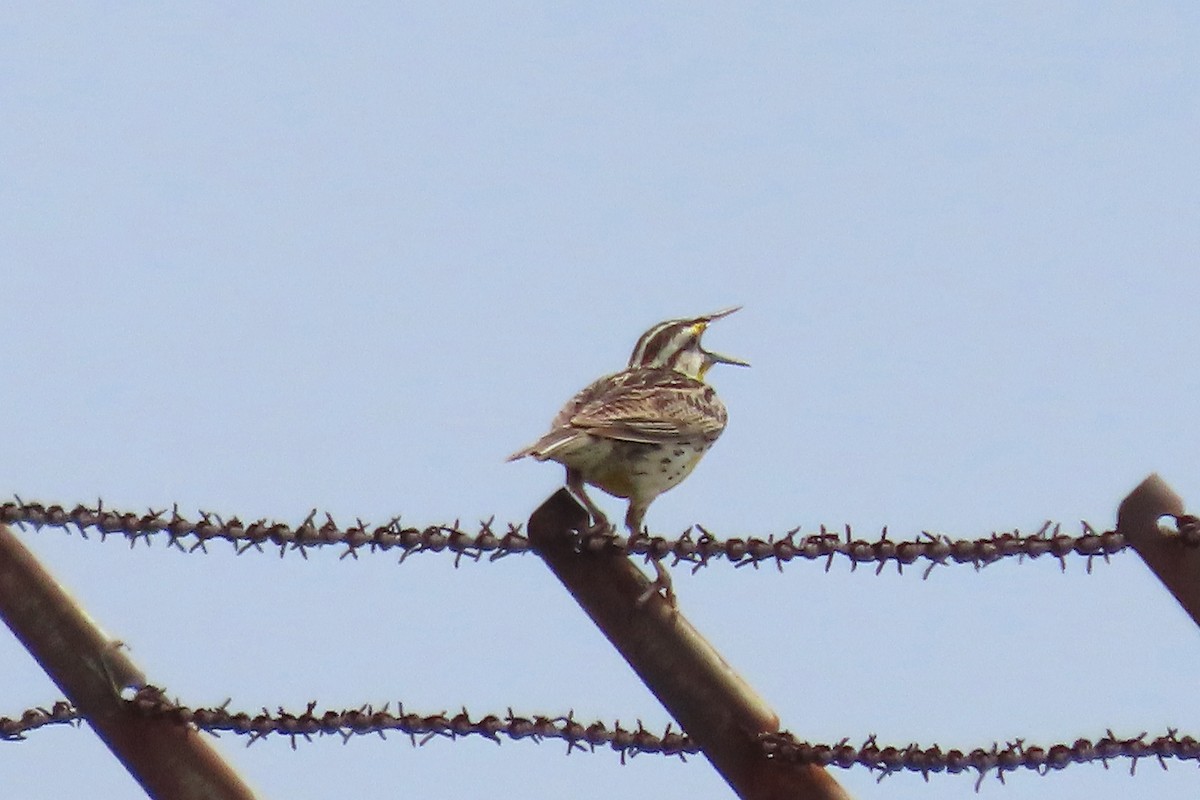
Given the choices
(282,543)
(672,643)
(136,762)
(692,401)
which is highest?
(692,401)

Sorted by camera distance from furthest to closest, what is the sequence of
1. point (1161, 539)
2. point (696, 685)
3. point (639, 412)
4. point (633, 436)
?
point (639, 412), point (633, 436), point (696, 685), point (1161, 539)

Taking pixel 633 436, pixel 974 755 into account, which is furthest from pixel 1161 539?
pixel 633 436

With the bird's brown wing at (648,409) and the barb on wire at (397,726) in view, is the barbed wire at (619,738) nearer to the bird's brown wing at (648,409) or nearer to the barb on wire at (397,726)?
the barb on wire at (397,726)

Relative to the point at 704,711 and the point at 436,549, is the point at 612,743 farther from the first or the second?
the point at 436,549

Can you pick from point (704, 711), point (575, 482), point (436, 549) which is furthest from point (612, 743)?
point (575, 482)

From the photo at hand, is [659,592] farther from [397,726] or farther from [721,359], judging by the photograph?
[721,359]

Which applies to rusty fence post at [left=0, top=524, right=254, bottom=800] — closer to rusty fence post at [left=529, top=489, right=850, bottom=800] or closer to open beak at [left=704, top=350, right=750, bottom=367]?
rusty fence post at [left=529, top=489, right=850, bottom=800]

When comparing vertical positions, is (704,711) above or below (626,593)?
below

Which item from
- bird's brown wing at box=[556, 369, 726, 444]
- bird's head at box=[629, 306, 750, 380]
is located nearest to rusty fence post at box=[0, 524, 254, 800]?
bird's brown wing at box=[556, 369, 726, 444]
